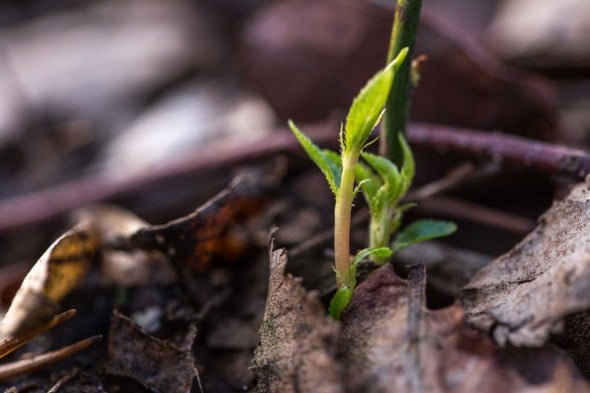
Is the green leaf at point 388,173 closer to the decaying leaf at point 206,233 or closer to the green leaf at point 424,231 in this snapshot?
the green leaf at point 424,231

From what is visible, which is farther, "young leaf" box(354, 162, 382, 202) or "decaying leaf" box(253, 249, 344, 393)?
"young leaf" box(354, 162, 382, 202)

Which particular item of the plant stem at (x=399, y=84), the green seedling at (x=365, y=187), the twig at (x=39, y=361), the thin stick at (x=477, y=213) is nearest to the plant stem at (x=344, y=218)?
the green seedling at (x=365, y=187)

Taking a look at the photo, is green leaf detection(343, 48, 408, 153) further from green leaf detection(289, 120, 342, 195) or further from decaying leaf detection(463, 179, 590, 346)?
decaying leaf detection(463, 179, 590, 346)

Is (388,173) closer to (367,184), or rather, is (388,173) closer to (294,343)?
(367,184)

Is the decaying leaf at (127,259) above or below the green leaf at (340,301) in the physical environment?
below

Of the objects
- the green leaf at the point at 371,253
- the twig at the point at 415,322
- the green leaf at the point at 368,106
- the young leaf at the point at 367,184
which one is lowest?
the twig at the point at 415,322

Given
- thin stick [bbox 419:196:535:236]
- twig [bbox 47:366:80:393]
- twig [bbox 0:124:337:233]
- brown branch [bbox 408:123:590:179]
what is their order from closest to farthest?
twig [bbox 47:366:80:393] < brown branch [bbox 408:123:590:179] < thin stick [bbox 419:196:535:236] < twig [bbox 0:124:337:233]

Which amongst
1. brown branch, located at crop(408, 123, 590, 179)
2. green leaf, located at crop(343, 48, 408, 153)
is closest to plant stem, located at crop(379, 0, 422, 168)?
green leaf, located at crop(343, 48, 408, 153)
